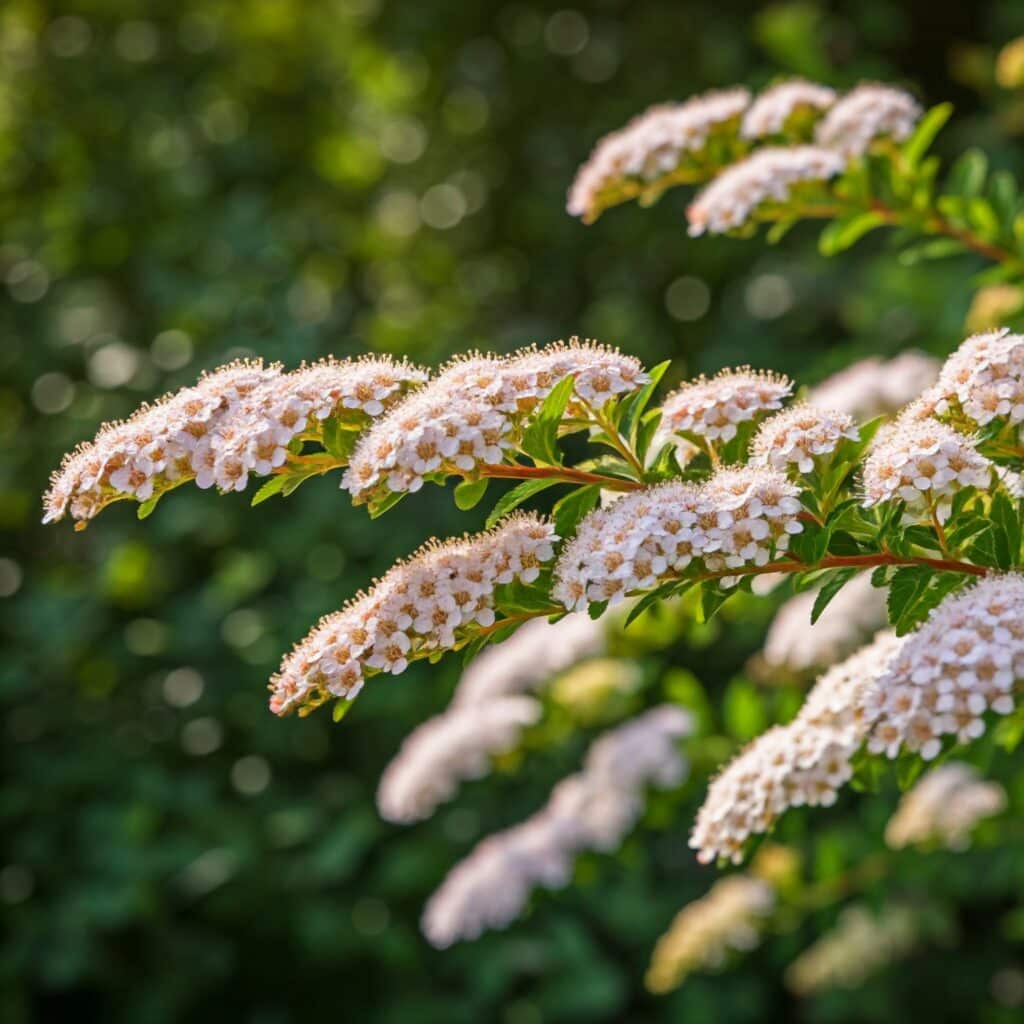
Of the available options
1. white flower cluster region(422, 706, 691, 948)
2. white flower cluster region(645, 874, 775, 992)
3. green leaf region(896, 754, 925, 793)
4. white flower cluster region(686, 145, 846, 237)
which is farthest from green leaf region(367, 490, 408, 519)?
white flower cluster region(645, 874, 775, 992)

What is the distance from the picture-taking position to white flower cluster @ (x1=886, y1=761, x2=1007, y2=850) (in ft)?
6.33

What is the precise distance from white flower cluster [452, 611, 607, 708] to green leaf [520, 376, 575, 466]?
977 mm

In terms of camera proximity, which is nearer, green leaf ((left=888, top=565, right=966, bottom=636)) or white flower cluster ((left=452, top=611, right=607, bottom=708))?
green leaf ((left=888, top=565, right=966, bottom=636))

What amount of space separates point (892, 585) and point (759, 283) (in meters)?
2.25

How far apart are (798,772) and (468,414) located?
41 cm

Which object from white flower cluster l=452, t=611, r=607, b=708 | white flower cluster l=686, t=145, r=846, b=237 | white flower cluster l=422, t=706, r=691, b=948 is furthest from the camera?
white flower cluster l=452, t=611, r=607, b=708

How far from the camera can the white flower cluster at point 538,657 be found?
198cm

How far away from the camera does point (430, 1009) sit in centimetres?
273

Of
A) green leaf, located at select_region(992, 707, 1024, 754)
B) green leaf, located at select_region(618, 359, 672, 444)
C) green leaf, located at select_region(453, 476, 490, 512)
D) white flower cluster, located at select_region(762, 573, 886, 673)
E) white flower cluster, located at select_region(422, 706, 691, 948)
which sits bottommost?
white flower cluster, located at select_region(422, 706, 691, 948)

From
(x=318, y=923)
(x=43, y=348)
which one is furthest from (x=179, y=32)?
(x=318, y=923)

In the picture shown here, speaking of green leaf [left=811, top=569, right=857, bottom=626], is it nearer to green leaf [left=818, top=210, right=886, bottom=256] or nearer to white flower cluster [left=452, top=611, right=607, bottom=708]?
green leaf [left=818, top=210, right=886, bottom=256]

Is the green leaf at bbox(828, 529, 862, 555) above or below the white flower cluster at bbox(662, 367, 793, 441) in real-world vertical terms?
below

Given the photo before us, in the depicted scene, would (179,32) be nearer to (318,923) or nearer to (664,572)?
(318,923)

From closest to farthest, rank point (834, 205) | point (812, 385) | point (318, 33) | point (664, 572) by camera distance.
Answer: point (664, 572), point (834, 205), point (812, 385), point (318, 33)
